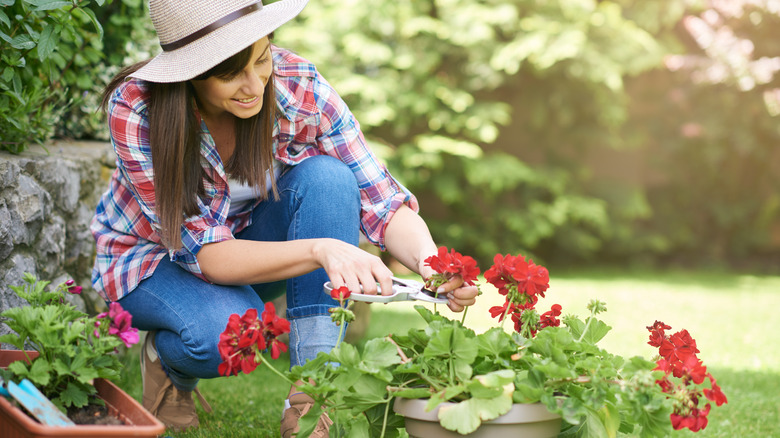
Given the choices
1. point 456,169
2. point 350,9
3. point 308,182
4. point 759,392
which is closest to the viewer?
point 308,182

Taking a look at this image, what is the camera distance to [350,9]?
5.89 meters

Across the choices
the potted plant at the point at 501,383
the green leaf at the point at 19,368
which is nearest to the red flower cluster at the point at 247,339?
the potted plant at the point at 501,383

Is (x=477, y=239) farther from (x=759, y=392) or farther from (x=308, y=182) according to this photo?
(x=308, y=182)

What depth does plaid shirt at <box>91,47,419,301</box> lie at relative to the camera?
161 centimetres

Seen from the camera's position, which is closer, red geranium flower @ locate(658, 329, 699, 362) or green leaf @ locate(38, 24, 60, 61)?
red geranium flower @ locate(658, 329, 699, 362)

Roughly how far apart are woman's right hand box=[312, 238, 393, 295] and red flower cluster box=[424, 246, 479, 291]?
0.28 ft

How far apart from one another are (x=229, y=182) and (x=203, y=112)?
18 centimetres

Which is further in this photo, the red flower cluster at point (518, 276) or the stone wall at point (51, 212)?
the stone wall at point (51, 212)

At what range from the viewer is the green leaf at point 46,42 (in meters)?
1.61

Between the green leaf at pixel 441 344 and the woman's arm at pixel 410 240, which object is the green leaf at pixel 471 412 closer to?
the green leaf at pixel 441 344

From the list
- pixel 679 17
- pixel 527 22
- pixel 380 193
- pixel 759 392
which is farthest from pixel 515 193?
pixel 380 193

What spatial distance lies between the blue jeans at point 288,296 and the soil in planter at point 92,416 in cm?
47

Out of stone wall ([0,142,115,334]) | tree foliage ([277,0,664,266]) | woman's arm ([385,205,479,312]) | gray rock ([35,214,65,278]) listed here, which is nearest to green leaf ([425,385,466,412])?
woman's arm ([385,205,479,312])

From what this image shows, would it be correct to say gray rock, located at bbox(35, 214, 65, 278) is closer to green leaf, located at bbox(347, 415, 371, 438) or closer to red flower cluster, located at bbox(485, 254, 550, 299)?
green leaf, located at bbox(347, 415, 371, 438)
